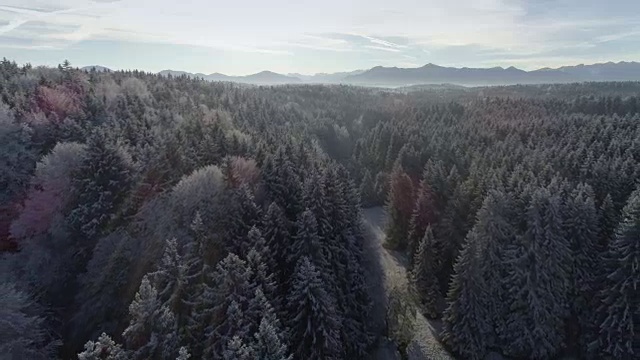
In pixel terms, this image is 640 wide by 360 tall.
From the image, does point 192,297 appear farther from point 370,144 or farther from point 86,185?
point 370,144

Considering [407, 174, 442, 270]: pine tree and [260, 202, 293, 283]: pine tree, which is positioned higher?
[260, 202, 293, 283]: pine tree

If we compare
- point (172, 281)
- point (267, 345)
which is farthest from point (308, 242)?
point (267, 345)

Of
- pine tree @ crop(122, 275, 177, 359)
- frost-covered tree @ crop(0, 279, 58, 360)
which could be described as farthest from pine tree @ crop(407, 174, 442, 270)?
frost-covered tree @ crop(0, 279, 58, 360)

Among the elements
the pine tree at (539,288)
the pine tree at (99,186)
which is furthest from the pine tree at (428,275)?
the pine tree at (99,186)

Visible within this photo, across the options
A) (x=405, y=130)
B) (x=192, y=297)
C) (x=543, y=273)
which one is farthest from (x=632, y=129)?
(x=192, y=297)

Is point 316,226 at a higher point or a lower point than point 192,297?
higher

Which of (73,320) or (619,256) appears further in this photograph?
(619,256)

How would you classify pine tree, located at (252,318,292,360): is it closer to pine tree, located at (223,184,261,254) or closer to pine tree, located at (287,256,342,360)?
pine tree, located at (287,256,342,360)
